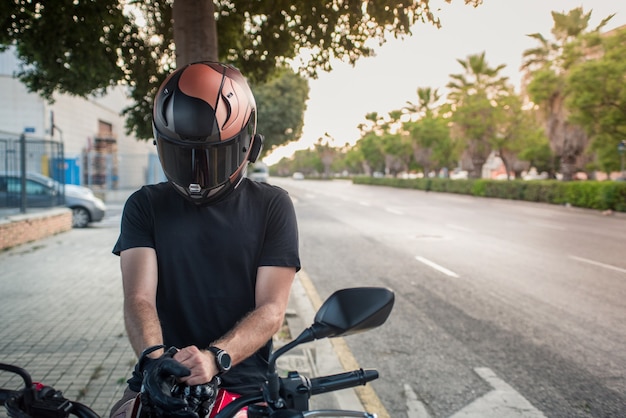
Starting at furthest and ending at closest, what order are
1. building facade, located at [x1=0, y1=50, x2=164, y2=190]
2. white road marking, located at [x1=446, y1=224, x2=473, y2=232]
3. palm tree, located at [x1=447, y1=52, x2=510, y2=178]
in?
palm tree, located at [x1=447, y1=52, x2=510, y2=178] < building facade, located at [x1=0, y1=50, x2=164, y2=190] < white road marking, located at [x1=446, y1=224, x2=473, y2=232]

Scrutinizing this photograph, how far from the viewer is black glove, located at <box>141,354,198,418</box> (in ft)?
3.80

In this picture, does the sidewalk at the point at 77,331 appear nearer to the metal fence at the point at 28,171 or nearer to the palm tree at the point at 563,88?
the metal fence at the point at 28,171

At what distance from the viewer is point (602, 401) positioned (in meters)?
4.19

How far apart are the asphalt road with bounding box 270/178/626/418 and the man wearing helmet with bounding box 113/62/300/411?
2.69m

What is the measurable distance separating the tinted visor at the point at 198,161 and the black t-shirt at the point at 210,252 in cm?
12

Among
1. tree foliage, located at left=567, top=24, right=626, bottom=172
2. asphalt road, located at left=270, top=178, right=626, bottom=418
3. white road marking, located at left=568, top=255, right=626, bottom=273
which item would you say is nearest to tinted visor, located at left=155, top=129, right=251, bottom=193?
asphalt road, located at left=270, top=178, right=626, bottom=418

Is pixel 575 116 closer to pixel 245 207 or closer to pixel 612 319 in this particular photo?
pixel 612 319

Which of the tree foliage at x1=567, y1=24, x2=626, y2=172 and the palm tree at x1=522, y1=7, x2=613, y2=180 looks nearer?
the tree foliage at x1=567, y1=24, x2=626, y2=172

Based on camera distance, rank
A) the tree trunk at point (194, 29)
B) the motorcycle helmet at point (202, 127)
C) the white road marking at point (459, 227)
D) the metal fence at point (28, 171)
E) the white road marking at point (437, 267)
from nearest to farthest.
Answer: the motorcycle helmet at point (202, 127) → the tree trunk at point (194, 29) → the white road marking at point (437, 267) → the metal fence at point (28, 171) → the white road marking at point (459, 227)

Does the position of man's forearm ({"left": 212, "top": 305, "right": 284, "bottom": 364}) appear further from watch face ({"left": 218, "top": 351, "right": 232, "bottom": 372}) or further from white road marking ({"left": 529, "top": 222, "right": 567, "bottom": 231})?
white road marking ({"left": 529, "top": 222, "right": 567, "bottom": 231})

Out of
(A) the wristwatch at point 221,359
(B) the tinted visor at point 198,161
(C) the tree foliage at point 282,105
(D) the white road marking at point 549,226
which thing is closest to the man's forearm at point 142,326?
(A) the wristwatch at point 221,359

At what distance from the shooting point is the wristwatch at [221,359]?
51.4 inches

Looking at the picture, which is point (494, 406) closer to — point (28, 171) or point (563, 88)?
point (28, 171)

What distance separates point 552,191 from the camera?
30234mm
